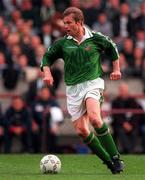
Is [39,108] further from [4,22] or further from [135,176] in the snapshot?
[135,176]

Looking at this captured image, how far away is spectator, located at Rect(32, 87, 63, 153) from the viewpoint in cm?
1912

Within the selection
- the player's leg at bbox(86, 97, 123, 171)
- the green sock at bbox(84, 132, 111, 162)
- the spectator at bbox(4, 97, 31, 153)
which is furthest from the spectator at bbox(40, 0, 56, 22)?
the player's leg at bbox(86, 97, 123, 171)

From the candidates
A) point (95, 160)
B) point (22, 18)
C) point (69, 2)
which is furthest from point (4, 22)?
point (95, 160)

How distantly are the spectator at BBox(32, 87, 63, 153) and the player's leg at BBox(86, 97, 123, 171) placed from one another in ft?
24.4

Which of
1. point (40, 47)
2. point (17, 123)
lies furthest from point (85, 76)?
point (40, 47)

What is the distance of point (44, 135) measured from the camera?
62.7ft

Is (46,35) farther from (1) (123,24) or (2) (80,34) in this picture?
(2) (80,34)

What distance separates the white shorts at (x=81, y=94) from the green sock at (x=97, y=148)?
1.17 feet

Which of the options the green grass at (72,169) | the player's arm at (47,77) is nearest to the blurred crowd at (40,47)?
the green grass at (72,169)

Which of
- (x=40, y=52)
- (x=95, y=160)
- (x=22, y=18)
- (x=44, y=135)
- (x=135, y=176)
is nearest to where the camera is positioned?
(x=135, y=176)

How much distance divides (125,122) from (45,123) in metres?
1.86

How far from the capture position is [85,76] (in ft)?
38.5

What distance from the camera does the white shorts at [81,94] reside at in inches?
460

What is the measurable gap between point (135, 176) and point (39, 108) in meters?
7.96
